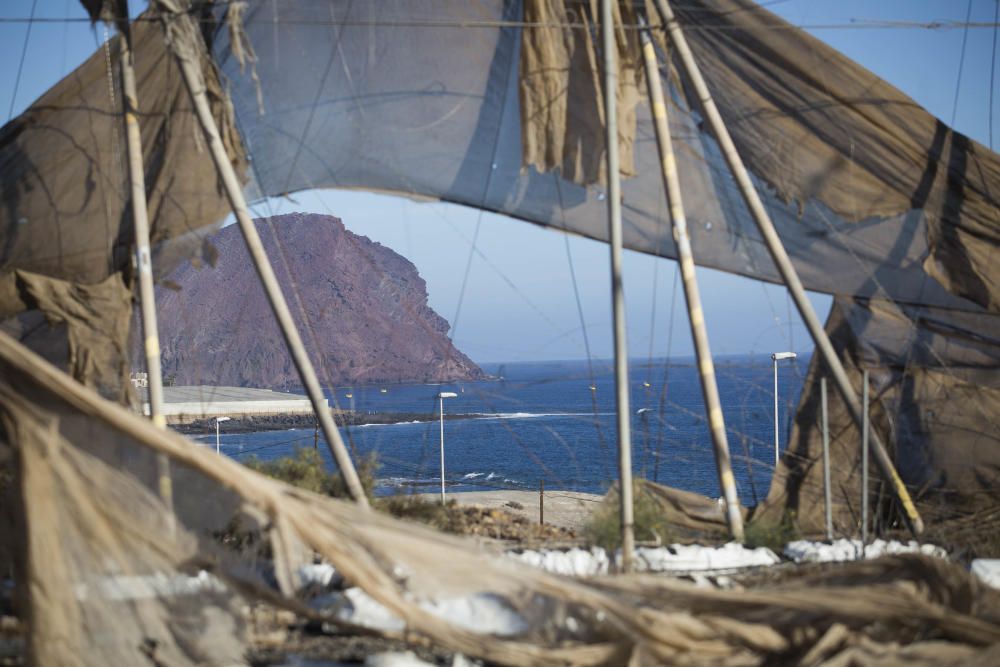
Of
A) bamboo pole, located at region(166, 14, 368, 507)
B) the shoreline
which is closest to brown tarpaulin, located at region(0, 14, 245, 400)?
bamboo pole, located at region(166, 14, 368, 507)

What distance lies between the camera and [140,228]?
889cm

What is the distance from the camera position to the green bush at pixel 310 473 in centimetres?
1049

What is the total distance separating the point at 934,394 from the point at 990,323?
0.90 metres

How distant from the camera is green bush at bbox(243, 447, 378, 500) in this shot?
10492mm

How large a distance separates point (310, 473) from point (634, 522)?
381 cm

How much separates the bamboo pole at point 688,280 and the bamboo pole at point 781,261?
0.28 m

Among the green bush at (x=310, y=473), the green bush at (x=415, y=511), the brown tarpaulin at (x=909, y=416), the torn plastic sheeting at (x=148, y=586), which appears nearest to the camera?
the torn plastic sheeting at (x=148, y=586)

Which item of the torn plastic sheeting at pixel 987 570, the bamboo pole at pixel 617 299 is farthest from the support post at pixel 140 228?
the torn plastic sheeting at pixel 987 570

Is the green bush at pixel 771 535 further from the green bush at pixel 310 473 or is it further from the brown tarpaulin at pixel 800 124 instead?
the green bush at pixel 310 473

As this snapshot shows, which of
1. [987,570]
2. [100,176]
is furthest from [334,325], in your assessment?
[987,570]

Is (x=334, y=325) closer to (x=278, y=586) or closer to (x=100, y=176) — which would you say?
(x=100, y=176)

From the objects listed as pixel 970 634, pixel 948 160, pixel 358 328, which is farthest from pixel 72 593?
pixel 358 328

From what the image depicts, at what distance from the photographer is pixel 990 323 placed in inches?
397

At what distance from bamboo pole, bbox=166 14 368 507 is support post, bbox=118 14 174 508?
1.93ft
